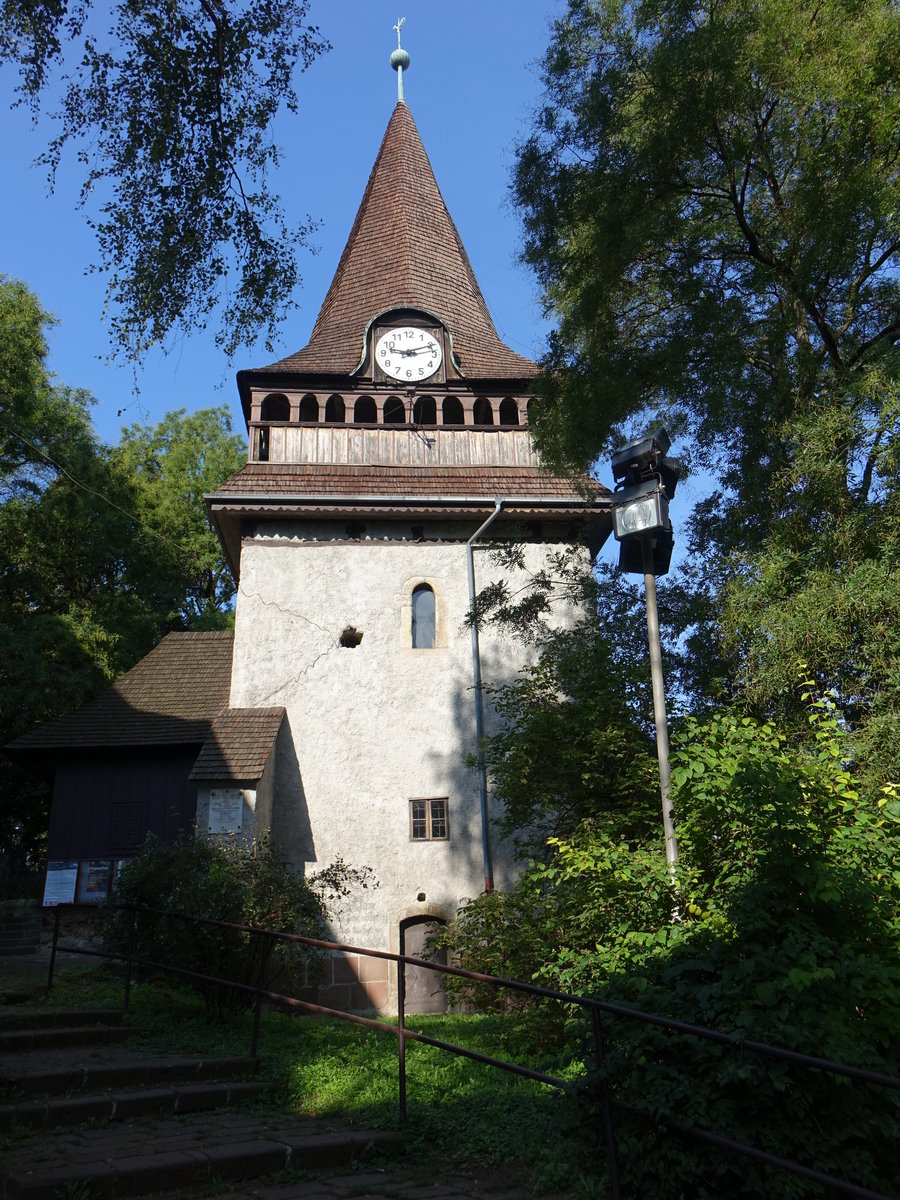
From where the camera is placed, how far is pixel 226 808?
1344cm

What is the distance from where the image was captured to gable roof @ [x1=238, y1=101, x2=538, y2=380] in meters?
18.5

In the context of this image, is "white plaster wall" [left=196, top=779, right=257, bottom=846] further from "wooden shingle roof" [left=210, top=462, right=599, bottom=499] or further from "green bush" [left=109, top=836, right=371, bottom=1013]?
"wooden shingle roof" [left=210, top=462, right=599, bottom=499]

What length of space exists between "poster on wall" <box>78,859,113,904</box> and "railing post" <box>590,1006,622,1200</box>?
11936 mm

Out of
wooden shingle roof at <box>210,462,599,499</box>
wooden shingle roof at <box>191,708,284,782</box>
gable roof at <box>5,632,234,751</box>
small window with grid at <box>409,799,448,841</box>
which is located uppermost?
wooden shingle roof at <box>210,462,599,499</box>

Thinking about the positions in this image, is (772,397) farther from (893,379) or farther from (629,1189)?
(629,1189)

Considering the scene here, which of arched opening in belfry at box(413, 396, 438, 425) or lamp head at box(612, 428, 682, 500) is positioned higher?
arched opening in belfry at box(413, 396, 438, 425)

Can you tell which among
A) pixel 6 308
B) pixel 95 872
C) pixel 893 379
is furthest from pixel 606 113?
pixel 6 308

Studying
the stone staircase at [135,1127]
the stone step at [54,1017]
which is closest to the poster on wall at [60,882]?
the stone step at [54,1017]

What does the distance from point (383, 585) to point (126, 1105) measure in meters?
11.1

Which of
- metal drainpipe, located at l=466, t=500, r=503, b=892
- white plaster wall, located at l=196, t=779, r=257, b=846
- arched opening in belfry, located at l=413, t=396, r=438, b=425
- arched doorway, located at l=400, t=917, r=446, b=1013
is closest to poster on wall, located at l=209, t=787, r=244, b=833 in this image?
white plaster wall, located at l=196, t=779, r=257, b=846

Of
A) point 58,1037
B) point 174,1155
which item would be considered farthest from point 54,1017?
point 174,1155

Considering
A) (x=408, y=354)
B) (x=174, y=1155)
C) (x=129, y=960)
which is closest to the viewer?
(x=174, y=1155)

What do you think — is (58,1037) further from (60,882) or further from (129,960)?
(60,882)

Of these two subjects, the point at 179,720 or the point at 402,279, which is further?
the point at 402,279
